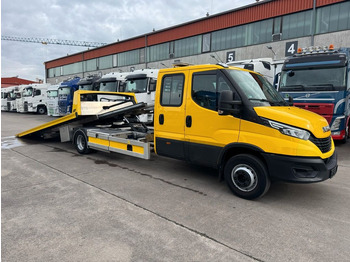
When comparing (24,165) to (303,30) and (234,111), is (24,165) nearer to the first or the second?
(234,111)

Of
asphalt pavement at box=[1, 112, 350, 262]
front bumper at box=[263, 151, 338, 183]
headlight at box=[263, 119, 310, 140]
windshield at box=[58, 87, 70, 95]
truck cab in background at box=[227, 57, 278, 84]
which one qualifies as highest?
truck cab in background at box=[227, 57, 278, 84]

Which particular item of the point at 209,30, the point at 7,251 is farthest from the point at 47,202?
the point at 209,30

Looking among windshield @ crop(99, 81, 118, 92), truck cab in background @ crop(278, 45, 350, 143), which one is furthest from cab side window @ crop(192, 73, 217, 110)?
windshield @ crop(99, 81, 118, 92)

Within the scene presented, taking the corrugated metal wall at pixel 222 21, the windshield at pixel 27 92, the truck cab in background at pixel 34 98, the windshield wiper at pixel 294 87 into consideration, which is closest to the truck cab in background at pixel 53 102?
the truck cab in background at pixel 34 98

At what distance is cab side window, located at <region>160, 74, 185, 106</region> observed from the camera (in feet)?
15.7

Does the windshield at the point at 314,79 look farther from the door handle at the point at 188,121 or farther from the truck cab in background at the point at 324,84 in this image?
the door handle at the point at 188,121

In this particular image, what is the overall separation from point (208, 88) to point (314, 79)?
526cm

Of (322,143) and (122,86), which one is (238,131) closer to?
(322,143)

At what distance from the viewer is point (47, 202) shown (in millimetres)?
3984

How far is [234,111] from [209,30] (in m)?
23.0

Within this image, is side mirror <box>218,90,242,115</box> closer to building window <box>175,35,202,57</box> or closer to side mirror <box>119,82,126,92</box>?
side mirror <box>119,82,126,92</box>

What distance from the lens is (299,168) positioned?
3.60 meters

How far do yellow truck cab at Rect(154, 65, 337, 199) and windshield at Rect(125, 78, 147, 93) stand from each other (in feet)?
22.5

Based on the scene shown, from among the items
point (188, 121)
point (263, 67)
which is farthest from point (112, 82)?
point (188, 121)
